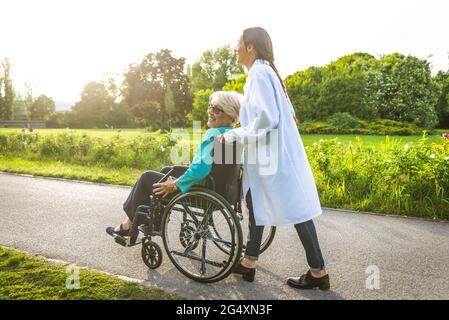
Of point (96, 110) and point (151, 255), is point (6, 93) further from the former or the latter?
point (151, 255)

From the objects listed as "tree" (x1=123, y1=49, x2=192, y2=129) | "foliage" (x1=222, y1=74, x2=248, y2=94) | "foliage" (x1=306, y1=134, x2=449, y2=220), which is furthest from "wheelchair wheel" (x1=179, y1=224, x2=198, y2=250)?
"tree" (x1=123, y1=49, x2=192, y2=129)

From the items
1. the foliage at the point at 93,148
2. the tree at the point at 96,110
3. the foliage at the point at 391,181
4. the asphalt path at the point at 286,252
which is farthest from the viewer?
the tree at the point at 96,110

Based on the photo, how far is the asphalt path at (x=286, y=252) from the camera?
3.19m

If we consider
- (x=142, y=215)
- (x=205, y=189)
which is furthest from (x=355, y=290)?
(x=142, y=215)

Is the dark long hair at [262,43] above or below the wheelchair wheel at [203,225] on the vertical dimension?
above

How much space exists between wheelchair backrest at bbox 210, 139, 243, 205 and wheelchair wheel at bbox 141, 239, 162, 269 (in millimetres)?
805

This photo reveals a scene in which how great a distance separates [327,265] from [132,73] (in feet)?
150

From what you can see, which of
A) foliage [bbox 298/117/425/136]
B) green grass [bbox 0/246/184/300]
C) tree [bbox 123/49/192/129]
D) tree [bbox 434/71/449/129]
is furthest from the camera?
tree [bbox 123/49/192/129]

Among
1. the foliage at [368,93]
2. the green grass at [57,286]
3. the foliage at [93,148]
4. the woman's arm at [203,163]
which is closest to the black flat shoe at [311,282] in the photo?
the green grass at [57,286]

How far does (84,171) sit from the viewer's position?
8844 mm

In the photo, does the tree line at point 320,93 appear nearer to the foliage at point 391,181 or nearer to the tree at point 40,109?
the tree at point 40,109

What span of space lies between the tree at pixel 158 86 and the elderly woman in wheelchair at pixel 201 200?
42.0 m

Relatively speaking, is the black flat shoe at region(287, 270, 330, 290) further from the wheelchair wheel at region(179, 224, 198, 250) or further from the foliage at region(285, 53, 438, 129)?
the foliage at region(285, 53, 438, 129)

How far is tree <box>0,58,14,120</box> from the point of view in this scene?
159 ft
